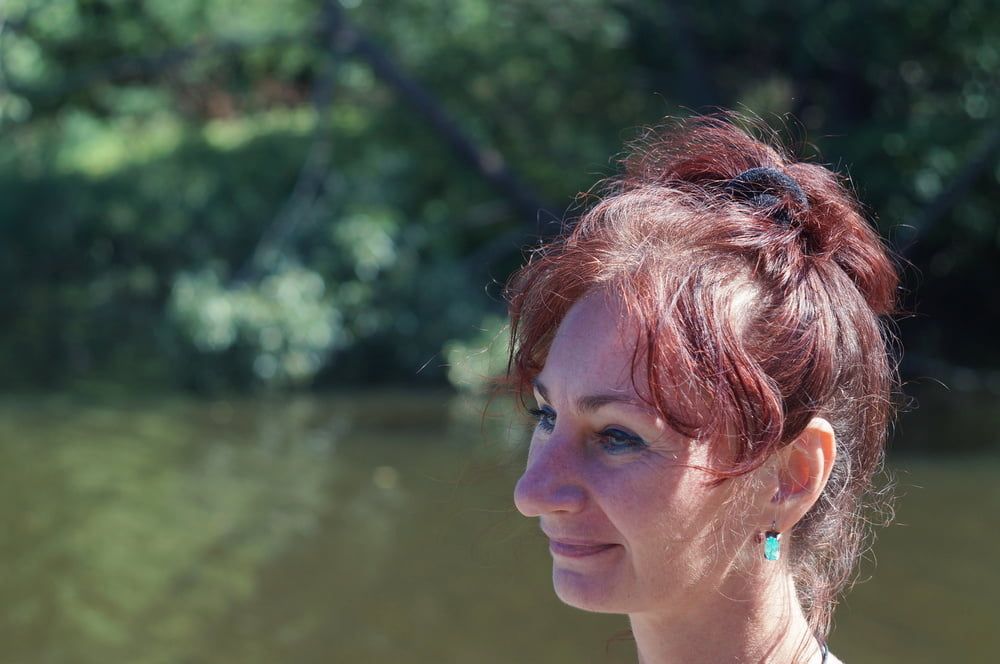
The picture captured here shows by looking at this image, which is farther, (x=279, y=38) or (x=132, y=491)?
(x=279, y=38)

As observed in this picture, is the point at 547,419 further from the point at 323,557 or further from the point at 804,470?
the point at 323,557

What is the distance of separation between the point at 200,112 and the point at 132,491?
35.4ft

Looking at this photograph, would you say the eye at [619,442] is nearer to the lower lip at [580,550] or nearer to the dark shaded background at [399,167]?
the lower lip at [580,550]

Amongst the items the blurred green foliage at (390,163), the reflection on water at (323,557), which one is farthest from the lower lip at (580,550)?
the blurred green foliage at (390,163)

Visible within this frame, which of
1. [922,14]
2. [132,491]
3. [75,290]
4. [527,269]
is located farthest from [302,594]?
[75,290]

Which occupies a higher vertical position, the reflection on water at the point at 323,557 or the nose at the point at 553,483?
the nose at the point at 553,483

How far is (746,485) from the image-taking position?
56.1 inches

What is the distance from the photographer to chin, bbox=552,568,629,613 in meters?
1.41

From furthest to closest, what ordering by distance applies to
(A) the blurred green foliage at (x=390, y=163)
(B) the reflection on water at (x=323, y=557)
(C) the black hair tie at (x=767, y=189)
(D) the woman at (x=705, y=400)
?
(A) the blurred green foliage at (x=390, y=163) → (B) the reflection on water at (x=323, y=557) → (C) the black hair tie at (x=767, y=189) → (D) the woman at (x=705, y=400)

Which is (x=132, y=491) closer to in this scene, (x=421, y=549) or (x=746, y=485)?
(x=421, y=549)

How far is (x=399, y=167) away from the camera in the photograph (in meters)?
9.55

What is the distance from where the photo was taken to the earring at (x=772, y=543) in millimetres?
1452

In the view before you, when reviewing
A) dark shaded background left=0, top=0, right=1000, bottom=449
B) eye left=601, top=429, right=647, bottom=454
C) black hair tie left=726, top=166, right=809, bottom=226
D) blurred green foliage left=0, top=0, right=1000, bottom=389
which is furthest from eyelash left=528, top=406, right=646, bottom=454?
blurred green foliage left=0, top=0, right=1000, bottom=389

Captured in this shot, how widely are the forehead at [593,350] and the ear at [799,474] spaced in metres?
0.21
